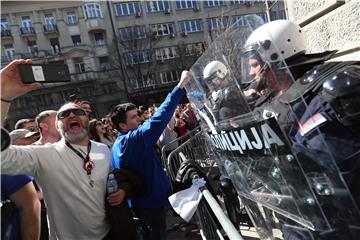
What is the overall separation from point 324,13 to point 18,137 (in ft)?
12.2

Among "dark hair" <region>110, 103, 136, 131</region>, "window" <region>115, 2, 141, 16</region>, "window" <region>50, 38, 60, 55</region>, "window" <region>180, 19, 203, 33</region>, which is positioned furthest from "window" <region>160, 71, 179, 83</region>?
"dark hair" <region>110, 103, 136, 131</region>

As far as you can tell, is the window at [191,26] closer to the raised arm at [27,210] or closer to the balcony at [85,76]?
the balcony at [85,76]

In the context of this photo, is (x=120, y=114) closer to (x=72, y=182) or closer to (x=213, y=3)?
(x=72, y=182)

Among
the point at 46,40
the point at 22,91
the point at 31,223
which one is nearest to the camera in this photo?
the point at 22,91

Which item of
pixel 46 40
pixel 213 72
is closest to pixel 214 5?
pixel 46 40

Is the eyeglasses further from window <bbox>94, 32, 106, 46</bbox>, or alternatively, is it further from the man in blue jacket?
window <bbox>94, 32, 106, 46</bbox>

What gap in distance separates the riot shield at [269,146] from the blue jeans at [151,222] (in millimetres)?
1291

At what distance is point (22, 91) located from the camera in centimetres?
183

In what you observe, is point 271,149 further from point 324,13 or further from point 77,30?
point 77,30

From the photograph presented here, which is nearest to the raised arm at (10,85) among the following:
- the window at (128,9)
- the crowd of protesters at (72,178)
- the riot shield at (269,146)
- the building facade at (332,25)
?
the crowd of protesters at (72,178)

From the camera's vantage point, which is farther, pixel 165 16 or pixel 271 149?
pixel 165 16

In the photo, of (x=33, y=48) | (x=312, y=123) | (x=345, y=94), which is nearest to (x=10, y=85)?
(x=312, y=123)

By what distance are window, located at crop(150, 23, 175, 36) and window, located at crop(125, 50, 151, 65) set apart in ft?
11.1

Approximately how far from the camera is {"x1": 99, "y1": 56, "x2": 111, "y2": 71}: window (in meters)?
36.1
